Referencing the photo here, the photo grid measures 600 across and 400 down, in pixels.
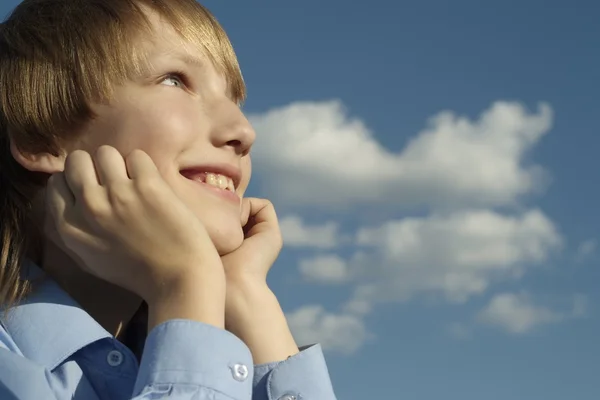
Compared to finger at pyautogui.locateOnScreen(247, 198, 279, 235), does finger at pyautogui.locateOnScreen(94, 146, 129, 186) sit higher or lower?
lower

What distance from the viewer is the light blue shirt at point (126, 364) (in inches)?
89.9

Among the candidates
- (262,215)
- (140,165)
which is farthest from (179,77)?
(262,215)

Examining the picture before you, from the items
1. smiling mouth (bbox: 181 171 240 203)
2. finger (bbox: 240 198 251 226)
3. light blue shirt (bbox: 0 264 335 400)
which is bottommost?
light blue shirt (bbox: 0 264 335 400)

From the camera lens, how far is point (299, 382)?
9.19 ft

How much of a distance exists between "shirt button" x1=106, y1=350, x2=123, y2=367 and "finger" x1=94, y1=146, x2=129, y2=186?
21.4 inches

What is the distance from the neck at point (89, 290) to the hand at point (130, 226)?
1.04ft

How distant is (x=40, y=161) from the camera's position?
2.93m

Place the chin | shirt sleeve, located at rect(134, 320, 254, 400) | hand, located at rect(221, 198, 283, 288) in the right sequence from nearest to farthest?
shirt sleeve, located at rect(134, 320, 254, 400) < the chin < hand, located at rect(221, 198, 283, 288)

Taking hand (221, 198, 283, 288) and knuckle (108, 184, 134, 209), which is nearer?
knuckle (108, 184, 134, 209)

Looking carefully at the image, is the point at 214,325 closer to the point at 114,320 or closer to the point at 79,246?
the point at 79,246

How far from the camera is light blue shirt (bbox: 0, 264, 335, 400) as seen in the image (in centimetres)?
228

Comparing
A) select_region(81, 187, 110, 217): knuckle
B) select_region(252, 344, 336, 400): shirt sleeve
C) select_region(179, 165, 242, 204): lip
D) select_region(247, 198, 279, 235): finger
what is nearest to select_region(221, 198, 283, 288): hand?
select_region(247, 198, 279, 235): finger

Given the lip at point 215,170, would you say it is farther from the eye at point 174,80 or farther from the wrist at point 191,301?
the wrist at point 191,301

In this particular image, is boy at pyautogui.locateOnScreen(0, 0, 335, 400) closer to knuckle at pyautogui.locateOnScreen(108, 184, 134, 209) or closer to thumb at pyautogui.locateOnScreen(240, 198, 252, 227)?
knuckle at pyautogui.locateOnScreen(108, 184, 134, 209)
